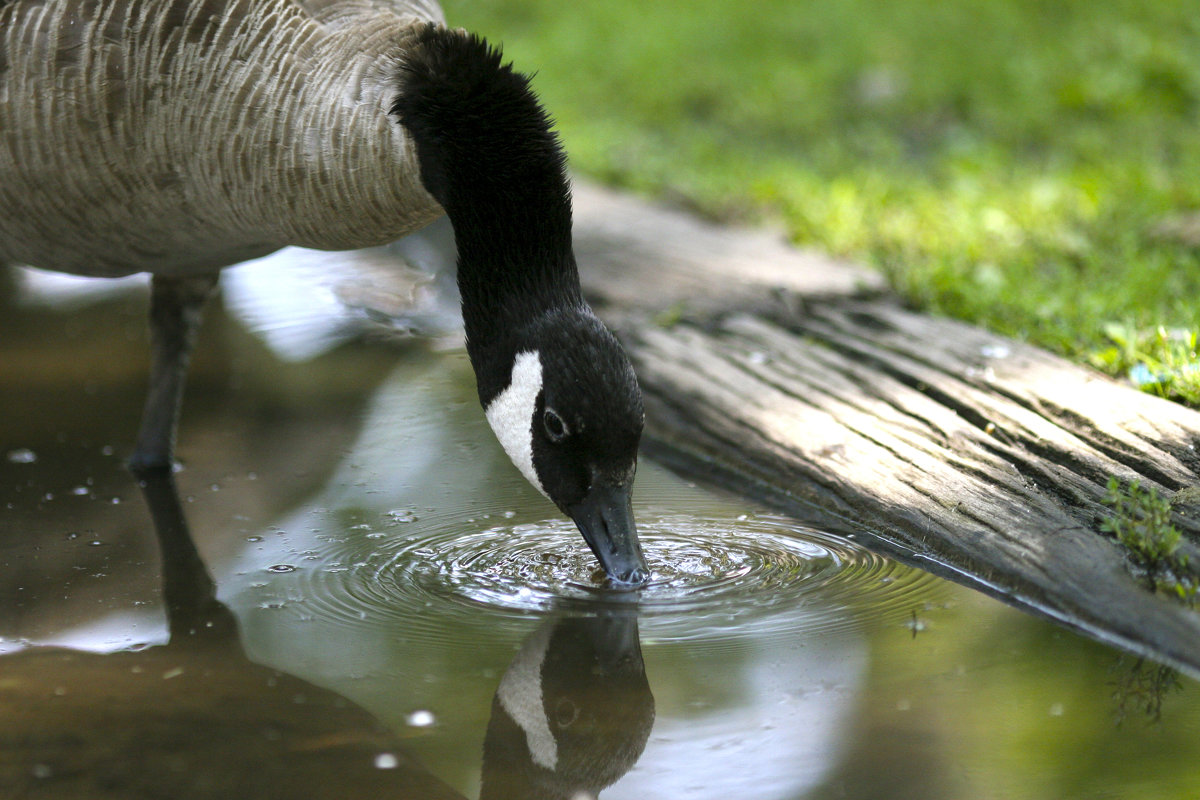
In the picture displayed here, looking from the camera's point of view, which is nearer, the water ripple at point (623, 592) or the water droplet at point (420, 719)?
the water droplet at point (420, 719)

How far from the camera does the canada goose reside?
3293 millimetres

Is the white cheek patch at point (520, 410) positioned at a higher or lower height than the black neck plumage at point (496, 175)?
lower

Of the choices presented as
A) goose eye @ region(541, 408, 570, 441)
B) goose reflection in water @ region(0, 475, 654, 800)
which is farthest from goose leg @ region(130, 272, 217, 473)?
goose eye @ region(541, 408, 570, 441)

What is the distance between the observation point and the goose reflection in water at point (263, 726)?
2.60 m

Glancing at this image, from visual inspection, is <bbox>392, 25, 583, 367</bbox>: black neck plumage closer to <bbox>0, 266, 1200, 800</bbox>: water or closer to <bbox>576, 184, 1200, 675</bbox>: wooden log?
<bbox>0, 266, 1200, 800</bbox>: water

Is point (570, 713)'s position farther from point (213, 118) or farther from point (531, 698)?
point (213, 118)

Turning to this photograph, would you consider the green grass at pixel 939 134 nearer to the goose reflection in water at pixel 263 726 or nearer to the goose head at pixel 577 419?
the goose head at pixel 577 419

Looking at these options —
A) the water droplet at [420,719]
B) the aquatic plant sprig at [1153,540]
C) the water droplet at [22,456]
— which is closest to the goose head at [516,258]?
the water droplet at [420,719]

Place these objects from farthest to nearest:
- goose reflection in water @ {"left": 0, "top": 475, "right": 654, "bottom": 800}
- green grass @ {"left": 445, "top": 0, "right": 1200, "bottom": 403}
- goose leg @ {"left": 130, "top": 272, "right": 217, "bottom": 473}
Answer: green grass @ {"left": 445, "top": 0, "right": 1200, "bottom": 403} → goose leg @ {"left": 130, "top": 272, "right": 217, "bottom": 473} → goose reflection in water @ {"left": 0, "top": 475, "right": 654, "bottom": 800}

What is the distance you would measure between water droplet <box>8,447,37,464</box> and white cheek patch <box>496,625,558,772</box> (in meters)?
2.31

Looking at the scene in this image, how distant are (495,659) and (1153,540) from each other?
1588 millimetres

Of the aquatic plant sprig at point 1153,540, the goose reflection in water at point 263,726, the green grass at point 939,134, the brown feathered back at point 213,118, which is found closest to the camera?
the goose reflection in water at point 263,726

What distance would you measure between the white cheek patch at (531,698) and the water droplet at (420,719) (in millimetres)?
164

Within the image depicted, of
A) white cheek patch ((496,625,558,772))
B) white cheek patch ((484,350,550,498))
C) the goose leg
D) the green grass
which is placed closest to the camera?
white cheek patch ((496,625,558,772))
